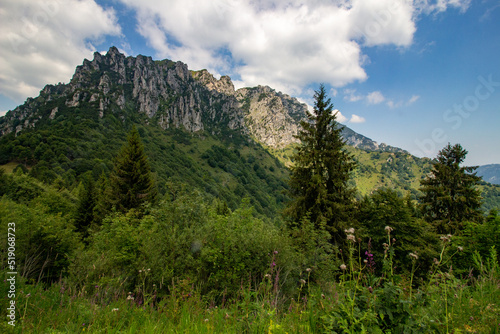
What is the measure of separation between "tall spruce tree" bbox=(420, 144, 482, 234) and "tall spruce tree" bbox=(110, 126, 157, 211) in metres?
33.6

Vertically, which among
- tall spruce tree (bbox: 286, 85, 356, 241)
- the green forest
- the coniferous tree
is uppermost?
tall spruce tree (bbox: 286, 85, 356, 241)

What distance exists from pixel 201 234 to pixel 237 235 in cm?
128

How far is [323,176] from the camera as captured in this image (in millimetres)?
15367

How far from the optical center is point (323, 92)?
666 inches

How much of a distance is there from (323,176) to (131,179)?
78.9 ft

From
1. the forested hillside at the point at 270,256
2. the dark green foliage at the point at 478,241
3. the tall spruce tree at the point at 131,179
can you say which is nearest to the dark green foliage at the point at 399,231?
the forested hillside at the point at 270,256

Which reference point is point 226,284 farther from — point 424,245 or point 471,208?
point 471,208

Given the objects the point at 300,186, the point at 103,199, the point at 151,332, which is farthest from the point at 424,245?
the point at 103,199

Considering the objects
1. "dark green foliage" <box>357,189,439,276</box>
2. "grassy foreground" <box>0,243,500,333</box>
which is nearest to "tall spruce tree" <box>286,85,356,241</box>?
"dark green foliage" <box>357,189,439,276</box>

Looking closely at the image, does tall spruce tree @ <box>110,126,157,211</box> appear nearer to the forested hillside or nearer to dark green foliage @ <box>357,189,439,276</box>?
the forested hillside

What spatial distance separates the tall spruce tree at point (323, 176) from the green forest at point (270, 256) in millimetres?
96

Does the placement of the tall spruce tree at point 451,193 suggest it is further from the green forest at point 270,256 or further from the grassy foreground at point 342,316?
the grassy foreground at point 342,316

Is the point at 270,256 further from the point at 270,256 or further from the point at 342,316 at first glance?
the point at 342,316

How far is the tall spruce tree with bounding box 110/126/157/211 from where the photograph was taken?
26734mm
